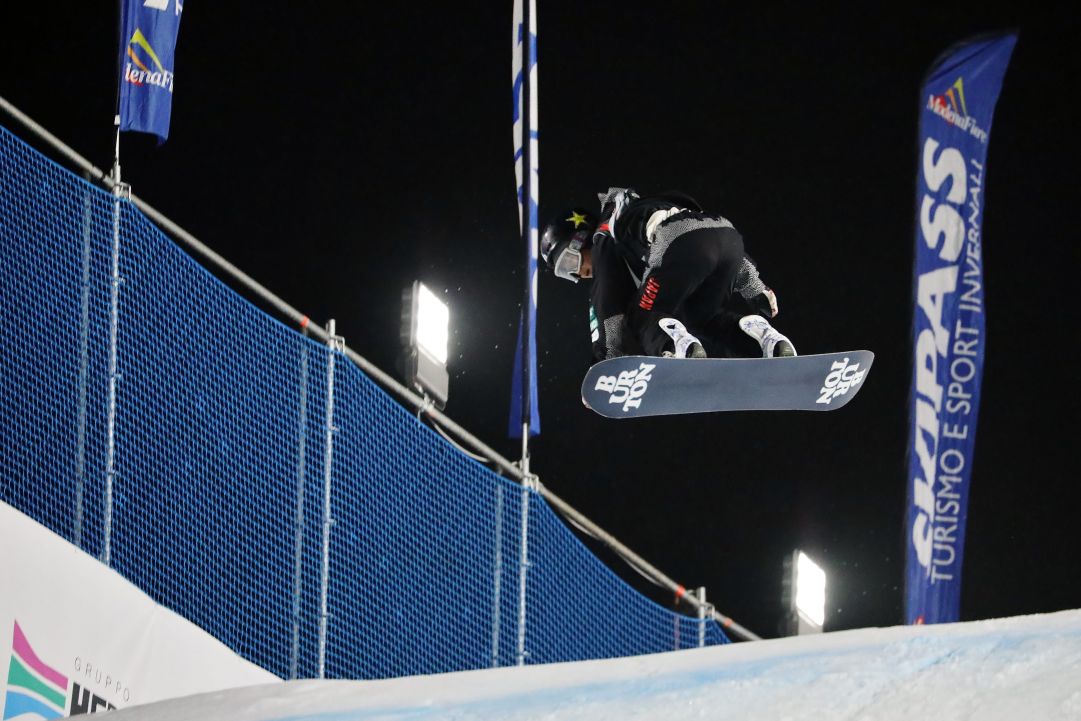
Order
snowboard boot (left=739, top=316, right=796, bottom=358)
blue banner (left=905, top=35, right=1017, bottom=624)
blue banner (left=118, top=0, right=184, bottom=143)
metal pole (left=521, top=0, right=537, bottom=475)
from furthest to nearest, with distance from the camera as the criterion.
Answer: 1. blue banner (left=905, top=35, right=1017, bottom=624)
2. blue banner (left=118, top=0, right=184, bottom=143)
3. metal pole (left=521, top=0, right=537, bottom=475)
4. snowboard boot (left=739, top=316, right=796, bottom=358)

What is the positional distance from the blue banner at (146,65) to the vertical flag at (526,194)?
1.39m

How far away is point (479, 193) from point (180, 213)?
191 centimetres

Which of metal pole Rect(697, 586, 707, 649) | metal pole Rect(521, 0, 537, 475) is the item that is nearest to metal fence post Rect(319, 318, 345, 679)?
metal pole Rect(521, 0, 537, 475)

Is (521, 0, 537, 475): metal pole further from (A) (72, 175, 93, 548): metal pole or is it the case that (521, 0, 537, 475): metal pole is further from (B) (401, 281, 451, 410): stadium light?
(A) (72, 175, 93, 548): metal pole

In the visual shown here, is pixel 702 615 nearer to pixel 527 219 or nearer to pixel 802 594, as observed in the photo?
pixel 802 594

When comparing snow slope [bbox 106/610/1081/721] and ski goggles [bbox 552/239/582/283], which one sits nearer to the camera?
snow slope [bbox 106/610/1081/721]

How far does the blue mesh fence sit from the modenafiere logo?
1154 mm

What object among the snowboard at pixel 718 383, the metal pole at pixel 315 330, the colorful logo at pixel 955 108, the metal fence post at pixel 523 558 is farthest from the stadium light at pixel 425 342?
the colorful logo at pixel 955 108

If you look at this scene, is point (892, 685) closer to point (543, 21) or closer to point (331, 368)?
point (331, 368)

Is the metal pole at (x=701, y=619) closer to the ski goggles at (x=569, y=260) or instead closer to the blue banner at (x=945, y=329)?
the blue banner at (x=945, y=329)

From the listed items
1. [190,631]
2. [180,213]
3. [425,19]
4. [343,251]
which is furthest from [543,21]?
[190,631]

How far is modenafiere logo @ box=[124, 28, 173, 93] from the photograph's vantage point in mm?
6672

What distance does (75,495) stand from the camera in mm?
5414

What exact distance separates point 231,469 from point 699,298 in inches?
67.4
